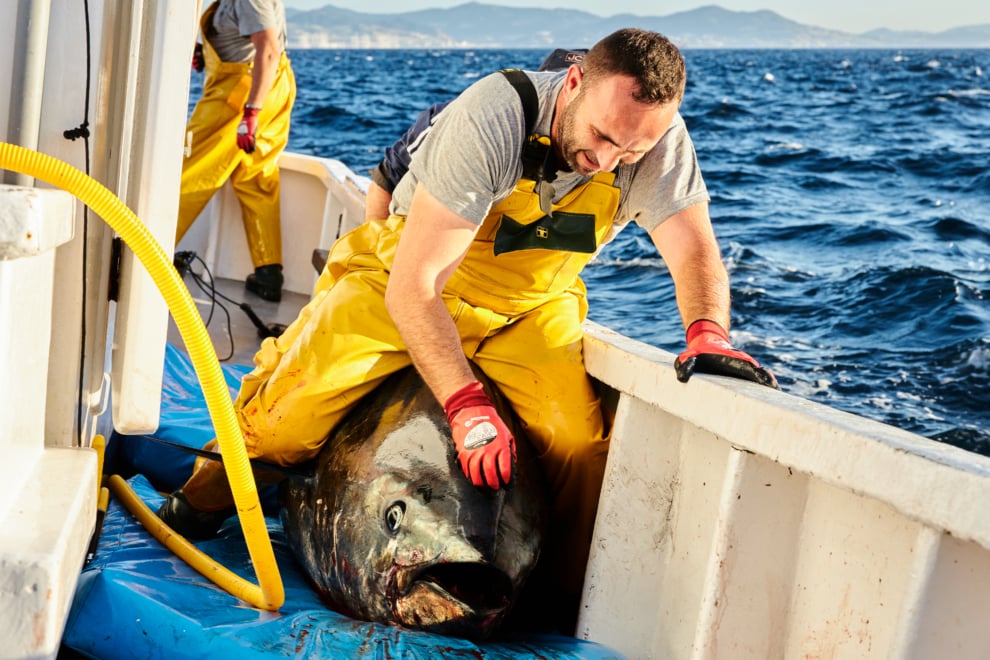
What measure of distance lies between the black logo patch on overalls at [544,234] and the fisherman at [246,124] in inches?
133

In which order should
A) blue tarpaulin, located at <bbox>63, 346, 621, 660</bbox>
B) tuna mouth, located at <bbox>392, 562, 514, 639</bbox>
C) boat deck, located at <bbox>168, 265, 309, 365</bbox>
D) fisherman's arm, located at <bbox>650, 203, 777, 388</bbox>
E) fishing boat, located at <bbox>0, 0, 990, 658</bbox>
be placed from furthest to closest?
boat deck, located at <bbox>168, 265, 309, 365</bbox> → fisherman's arm, located at <bbox>650, 203, 777, 388</bbox> → tuna mouth, located at <bbox>392, 562, 514, 639</bbox> → blue tarpaulin, located at <bbox>63, 346, 621, 660</bbox> → fishing boat, located at <bbox>0, 0, 990, 658</bbox>

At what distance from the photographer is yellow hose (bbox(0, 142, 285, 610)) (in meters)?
1.83

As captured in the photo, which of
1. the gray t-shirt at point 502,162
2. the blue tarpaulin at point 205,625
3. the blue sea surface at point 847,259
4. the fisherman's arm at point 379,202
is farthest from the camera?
the blue sea surface at point 847,259

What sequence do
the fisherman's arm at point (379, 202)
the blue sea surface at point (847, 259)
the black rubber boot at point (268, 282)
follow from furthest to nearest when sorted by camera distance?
the blue sea surface at point (847, 259), the black rubber boot at point (268, 282), the fisherman's arm at point (379, 202)

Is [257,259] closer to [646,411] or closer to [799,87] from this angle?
[646,411]

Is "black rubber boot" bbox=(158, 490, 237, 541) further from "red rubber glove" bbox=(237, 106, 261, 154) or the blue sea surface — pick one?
the blue sea surface

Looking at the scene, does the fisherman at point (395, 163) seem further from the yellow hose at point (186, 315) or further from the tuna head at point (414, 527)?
the yellow hose at point (186, 315)

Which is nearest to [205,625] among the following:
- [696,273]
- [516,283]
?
[516,283]

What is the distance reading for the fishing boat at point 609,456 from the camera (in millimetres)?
1819

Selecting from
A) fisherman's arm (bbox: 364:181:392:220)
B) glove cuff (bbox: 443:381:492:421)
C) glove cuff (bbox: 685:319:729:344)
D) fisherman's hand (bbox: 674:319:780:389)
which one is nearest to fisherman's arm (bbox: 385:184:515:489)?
glove cuff (bbox: 443:381:492:421)

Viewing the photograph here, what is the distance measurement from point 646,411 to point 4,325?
4.98 feet

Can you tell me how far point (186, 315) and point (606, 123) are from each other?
3.90 ft

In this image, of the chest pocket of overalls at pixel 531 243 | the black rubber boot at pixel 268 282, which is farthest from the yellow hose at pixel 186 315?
the black rubber boot at pixel 268 282

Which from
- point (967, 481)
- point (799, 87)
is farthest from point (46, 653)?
point (799, 87)
